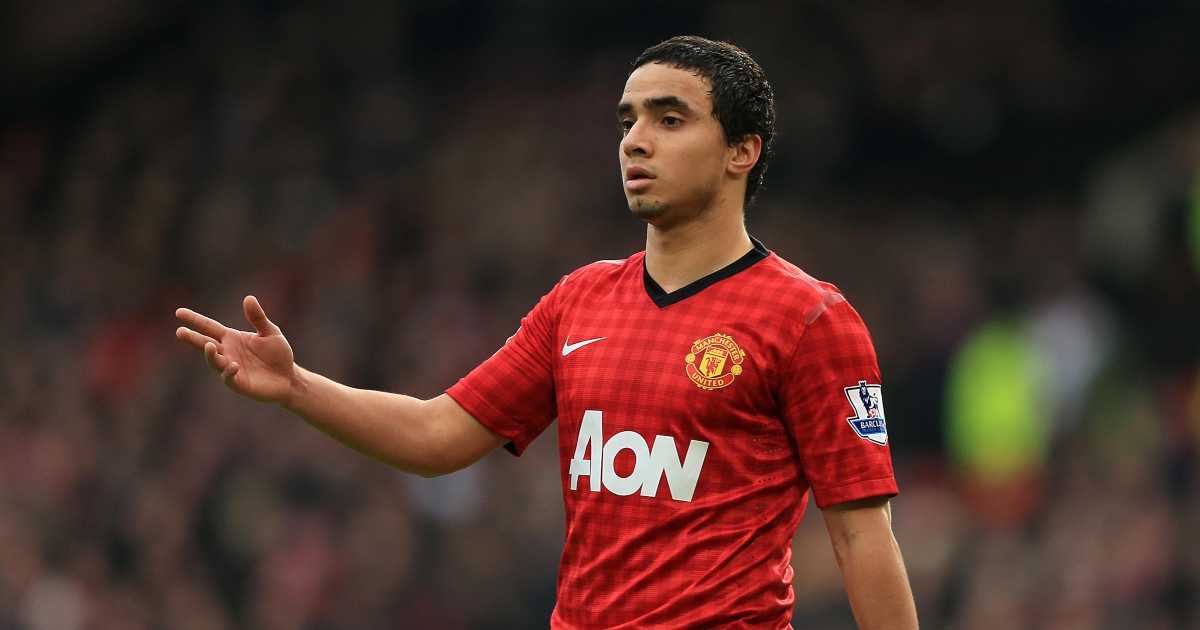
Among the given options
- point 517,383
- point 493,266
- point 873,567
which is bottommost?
point 873,567

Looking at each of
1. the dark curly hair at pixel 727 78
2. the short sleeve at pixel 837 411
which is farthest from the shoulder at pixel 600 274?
the short sleeve at pixel 837 411

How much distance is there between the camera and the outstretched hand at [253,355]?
2926 millimetres

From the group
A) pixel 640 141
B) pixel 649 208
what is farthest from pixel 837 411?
pixel 640 141

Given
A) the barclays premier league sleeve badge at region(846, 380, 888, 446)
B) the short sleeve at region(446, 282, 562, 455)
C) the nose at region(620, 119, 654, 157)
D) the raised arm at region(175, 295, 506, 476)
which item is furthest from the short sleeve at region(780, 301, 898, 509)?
the raised arm at region(175, 295, 506, 476)

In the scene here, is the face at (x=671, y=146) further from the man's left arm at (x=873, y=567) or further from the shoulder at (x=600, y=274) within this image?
the man's left arm at (x=873, y=567)

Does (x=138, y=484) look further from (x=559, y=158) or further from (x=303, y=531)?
(x=559, y=158)

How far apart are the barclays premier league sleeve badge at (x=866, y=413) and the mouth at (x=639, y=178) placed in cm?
67

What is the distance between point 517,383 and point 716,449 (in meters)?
0.64

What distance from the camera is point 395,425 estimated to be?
3.22m

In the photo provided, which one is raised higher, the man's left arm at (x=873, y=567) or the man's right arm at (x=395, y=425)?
the man's right arm at (x=395, y=425)

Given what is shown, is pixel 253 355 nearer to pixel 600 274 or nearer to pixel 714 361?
pixel 600 274

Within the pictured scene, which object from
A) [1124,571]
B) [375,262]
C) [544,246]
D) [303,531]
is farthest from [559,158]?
[1124,571]

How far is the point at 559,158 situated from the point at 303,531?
3.93m

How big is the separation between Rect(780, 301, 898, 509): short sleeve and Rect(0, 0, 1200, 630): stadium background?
16.6ft
